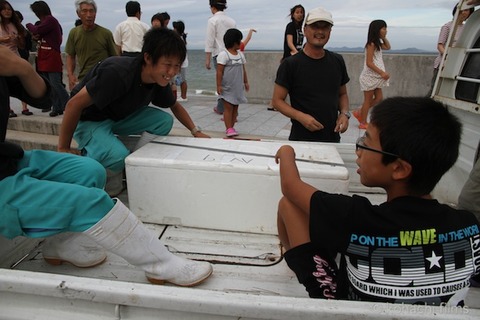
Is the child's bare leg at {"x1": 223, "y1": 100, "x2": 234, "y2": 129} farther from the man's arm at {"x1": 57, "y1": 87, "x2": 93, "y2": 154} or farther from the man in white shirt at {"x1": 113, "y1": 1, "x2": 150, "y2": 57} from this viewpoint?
the man's arm at {"x1": 57, "y1": 87, "x2": 93, "y2": 154}

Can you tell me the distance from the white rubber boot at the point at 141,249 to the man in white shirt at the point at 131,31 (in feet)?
13.8

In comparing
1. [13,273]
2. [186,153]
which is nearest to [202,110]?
[186,153]

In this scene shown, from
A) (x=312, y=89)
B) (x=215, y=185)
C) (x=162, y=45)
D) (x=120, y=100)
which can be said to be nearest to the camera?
(x=215, y=185)

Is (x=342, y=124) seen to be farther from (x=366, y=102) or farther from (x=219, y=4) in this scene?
(x=219, y=4)

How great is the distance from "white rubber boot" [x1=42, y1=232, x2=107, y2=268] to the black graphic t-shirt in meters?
1.19

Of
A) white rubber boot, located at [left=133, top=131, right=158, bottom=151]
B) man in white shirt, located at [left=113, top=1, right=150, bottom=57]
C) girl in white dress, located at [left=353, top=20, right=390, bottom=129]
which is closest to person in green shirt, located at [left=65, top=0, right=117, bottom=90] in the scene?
man in white shirt, located at [left=113, top=1, right=150, bottom=57]

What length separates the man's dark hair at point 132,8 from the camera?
17.4 feet

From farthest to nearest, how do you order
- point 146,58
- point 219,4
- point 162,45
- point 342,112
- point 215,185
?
point 219,4 < point 342,112 < point 146,58 < point 162,45 < point 215,185

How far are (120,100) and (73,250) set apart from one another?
1.17 meters

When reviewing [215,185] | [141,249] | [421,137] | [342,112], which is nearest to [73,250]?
[141,249]

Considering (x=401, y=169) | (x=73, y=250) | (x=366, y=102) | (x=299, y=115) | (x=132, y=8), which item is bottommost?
(x=73, y=250)

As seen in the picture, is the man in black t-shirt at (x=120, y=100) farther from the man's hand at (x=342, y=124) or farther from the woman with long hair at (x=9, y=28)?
the woman with long hair at (x=9, y=28)

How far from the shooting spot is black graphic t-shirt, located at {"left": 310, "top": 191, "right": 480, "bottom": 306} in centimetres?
119

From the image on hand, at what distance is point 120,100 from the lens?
8.48 feet
